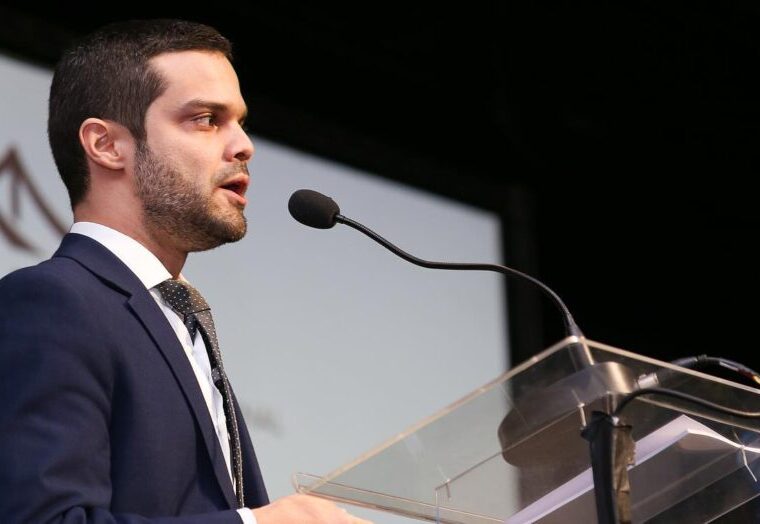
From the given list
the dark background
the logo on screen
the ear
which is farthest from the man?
the dark background

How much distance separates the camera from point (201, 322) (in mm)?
1864

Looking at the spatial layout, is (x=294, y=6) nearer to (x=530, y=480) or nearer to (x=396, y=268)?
(x=396, y=268)

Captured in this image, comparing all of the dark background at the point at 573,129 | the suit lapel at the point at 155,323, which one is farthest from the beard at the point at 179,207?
the dark background at the point at 573,129

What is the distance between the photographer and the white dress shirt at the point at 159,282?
1787 millimetres

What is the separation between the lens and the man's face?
6.30 feet

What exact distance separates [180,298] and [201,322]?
0.05 m

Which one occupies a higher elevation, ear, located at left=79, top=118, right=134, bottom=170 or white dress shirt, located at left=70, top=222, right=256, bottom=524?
ear, located at left=79, top=118, right=134, bottom=170

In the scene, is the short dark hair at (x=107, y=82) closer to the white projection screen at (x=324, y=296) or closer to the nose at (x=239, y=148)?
the nose at (x=239, y=148)

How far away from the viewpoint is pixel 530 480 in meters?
1.48

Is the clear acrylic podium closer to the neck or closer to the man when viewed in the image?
the man

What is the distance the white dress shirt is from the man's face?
69 mm

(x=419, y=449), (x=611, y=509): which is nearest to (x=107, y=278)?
(x=419, y=449)

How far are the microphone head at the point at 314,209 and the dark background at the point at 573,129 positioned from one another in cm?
218

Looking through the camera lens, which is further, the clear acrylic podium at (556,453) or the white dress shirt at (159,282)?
the white dress shirt at (159,282)
